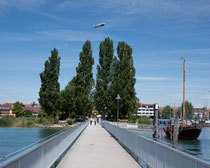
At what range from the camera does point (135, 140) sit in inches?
524

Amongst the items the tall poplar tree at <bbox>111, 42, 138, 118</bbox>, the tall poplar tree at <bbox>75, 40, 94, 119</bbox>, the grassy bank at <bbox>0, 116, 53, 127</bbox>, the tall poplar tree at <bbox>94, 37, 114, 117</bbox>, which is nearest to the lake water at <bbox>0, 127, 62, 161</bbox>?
the tall poplar tree at <bbox>75, 40, 94, 119</bbox>

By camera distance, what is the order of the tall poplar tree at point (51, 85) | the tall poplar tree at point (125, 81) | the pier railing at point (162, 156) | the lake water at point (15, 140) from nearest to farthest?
the pier railing at point (162, 156) < the lake water at point (15, 140) < the tall poplar tree at point (125, 81) < the tall poplar tree at point (51, 85)

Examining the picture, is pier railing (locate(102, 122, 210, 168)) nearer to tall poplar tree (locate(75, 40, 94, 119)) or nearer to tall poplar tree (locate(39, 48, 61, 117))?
tall poplar tree (locate(75, 40, 94, 119))

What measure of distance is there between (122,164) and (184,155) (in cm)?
543

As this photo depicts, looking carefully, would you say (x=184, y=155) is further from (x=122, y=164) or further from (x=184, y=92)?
(x=184, y=92)

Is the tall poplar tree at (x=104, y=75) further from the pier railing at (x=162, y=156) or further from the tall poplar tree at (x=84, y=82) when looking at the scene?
the pier railing at (x=162, y=156)

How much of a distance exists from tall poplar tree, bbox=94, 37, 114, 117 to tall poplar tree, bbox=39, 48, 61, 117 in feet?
37.0

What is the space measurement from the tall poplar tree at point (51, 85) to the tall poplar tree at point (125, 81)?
15.1 meters

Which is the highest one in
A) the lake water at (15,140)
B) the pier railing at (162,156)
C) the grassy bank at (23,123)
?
the pier railing at (162,156)

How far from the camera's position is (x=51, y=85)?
7319cm

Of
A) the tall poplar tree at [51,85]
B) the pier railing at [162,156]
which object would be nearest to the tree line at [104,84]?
the tall poplar tree at [51,85]

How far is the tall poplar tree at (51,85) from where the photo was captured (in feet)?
238

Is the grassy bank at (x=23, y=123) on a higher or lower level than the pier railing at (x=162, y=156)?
lower

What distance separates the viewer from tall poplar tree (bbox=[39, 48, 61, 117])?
72.6 m
